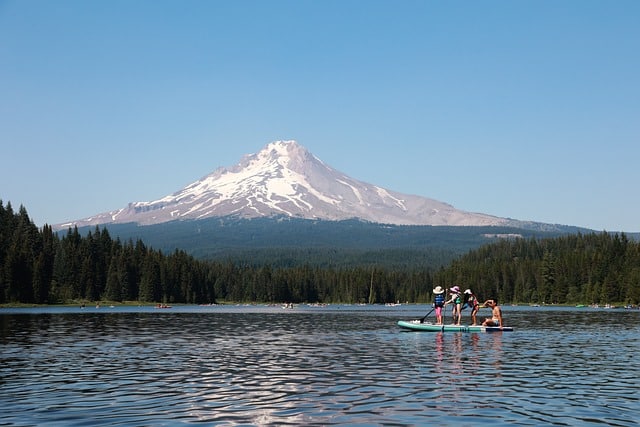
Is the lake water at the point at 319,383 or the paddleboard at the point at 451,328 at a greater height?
the paddleboard at the point at 451,328

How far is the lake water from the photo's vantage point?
22.3 metres

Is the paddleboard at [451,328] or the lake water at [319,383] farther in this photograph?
the paddleboard at [451,328]

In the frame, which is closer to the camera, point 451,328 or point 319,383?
point 319,383

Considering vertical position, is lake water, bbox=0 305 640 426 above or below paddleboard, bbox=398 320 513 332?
below

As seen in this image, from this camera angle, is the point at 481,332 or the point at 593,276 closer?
the point at 481,332

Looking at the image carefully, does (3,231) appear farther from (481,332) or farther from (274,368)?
(274,368)

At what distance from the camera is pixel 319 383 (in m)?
29.1

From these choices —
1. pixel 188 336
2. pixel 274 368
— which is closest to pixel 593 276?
pixel 188 336

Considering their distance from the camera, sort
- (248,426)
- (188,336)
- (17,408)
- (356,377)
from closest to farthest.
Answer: (248,426), (17,408), (356,377), (188,336)

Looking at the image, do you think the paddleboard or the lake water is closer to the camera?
the lake water

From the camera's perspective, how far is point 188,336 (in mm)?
57969

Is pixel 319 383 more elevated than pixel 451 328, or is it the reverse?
pixel 451 328

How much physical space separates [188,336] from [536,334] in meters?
28.0

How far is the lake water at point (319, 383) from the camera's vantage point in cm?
2231
